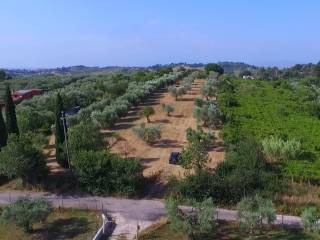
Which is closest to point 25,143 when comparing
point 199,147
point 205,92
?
point 199,147

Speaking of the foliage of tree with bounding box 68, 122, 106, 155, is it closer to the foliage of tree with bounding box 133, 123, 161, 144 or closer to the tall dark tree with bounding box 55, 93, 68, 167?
the tall dark tree with bounding box 55, 93, 68, 167

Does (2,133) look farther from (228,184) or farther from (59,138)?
(228,184)

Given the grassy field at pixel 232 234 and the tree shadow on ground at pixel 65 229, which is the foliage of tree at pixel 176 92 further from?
the grassy field at pixel 232 234

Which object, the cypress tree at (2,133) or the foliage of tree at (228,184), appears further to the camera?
the cypress tree at (2,133)

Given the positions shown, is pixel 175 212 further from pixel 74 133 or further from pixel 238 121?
pixel 238 121

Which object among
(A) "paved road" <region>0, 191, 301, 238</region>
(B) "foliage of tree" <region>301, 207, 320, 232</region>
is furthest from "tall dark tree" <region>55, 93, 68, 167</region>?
(B) "foliage of tree" <region>301, 207, 320, 232</region>

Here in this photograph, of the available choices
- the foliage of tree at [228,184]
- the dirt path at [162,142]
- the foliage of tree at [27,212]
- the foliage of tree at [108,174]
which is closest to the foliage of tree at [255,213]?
the foliage of tree at [228,184]
